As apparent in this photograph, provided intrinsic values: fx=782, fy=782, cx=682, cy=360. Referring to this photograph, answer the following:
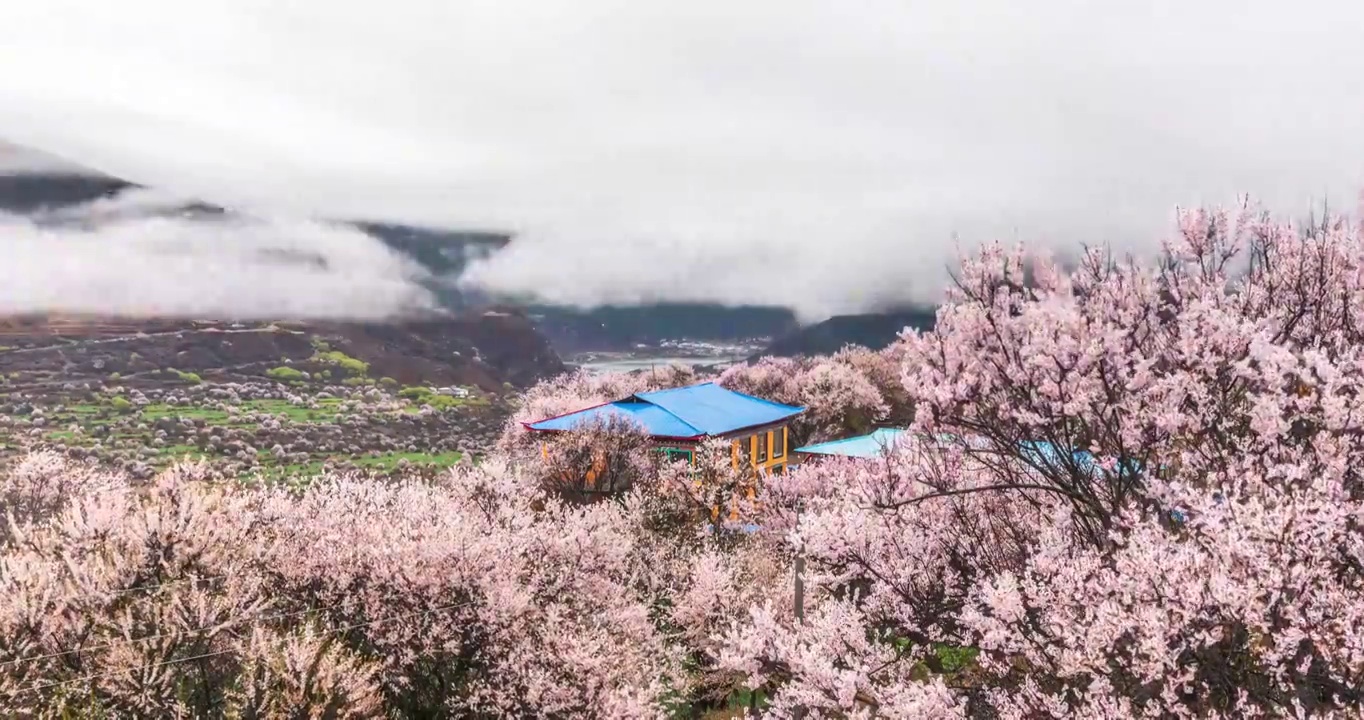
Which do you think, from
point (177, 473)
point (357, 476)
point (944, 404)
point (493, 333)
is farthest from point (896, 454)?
point (493, 333)

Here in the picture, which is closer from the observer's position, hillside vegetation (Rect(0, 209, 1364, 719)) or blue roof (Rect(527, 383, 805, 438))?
hillside vegetation (Rect(0, 209, 1364, 719))

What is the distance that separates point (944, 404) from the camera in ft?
33.8

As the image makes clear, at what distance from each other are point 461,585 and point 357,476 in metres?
17.5

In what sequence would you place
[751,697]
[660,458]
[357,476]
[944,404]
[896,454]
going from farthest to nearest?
[660,458] < [357,476] < [751,697] < [896,454] < [944,404]

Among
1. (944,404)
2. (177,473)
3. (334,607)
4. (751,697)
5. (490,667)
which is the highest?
(944,404)

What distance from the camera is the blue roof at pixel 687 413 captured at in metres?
43.6

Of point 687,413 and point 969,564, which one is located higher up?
point 969,564

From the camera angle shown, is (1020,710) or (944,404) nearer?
(1020,710)

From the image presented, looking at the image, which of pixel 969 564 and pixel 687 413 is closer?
pixel 969 564

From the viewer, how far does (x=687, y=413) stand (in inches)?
1852

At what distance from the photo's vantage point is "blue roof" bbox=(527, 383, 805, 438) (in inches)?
1715

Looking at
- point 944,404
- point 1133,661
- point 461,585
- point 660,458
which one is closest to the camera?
point 1133,661

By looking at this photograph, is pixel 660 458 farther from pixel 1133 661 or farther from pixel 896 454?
pixel 1133 661

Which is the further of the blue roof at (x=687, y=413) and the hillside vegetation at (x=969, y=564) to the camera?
the blue roof at (x=687, y=413)
